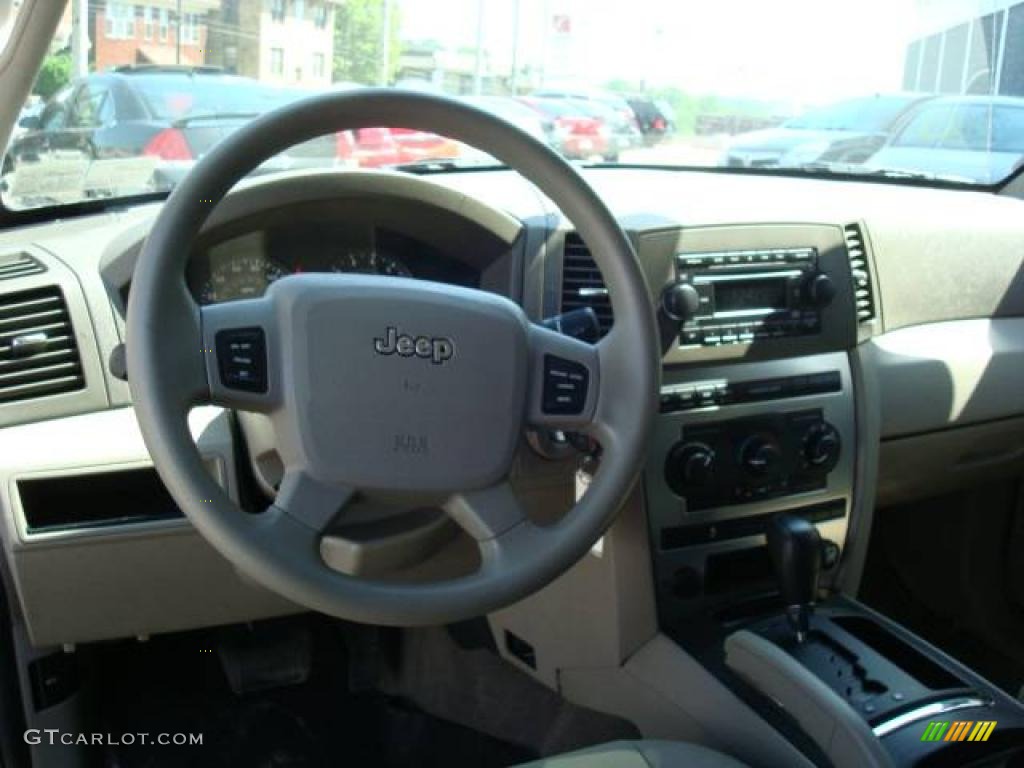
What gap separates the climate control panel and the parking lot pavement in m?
0.94

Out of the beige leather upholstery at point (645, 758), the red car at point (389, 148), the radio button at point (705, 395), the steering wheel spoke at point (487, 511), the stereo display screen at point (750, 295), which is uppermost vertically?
the red car at point (389, 148)

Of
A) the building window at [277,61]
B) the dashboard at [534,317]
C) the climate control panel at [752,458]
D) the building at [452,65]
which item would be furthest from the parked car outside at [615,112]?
the climate control panel at [752,458]

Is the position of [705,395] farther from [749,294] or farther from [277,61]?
[277,61]

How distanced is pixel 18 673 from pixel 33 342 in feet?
2.29

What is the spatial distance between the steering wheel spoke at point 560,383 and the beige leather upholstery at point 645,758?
1.62ft

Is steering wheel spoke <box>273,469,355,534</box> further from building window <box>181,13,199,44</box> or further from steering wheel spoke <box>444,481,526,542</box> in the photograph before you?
building window <box>181,13,199,44</box>

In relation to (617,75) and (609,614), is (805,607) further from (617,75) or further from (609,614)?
(617,75)

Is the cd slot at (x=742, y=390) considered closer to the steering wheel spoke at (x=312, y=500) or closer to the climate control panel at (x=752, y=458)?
the climate control panel at (x=752, y=458)

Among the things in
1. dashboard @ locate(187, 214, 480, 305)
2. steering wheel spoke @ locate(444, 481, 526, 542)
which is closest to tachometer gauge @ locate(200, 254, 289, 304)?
dashboard @ locate(187, 214, 480, 305)

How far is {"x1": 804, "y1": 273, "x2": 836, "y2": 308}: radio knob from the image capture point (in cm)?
219

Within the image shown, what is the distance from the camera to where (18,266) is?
6.60 feet

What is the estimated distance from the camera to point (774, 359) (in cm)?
220

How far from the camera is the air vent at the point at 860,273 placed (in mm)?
2389

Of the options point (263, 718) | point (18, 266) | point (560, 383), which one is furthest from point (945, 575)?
point (18, 266)
